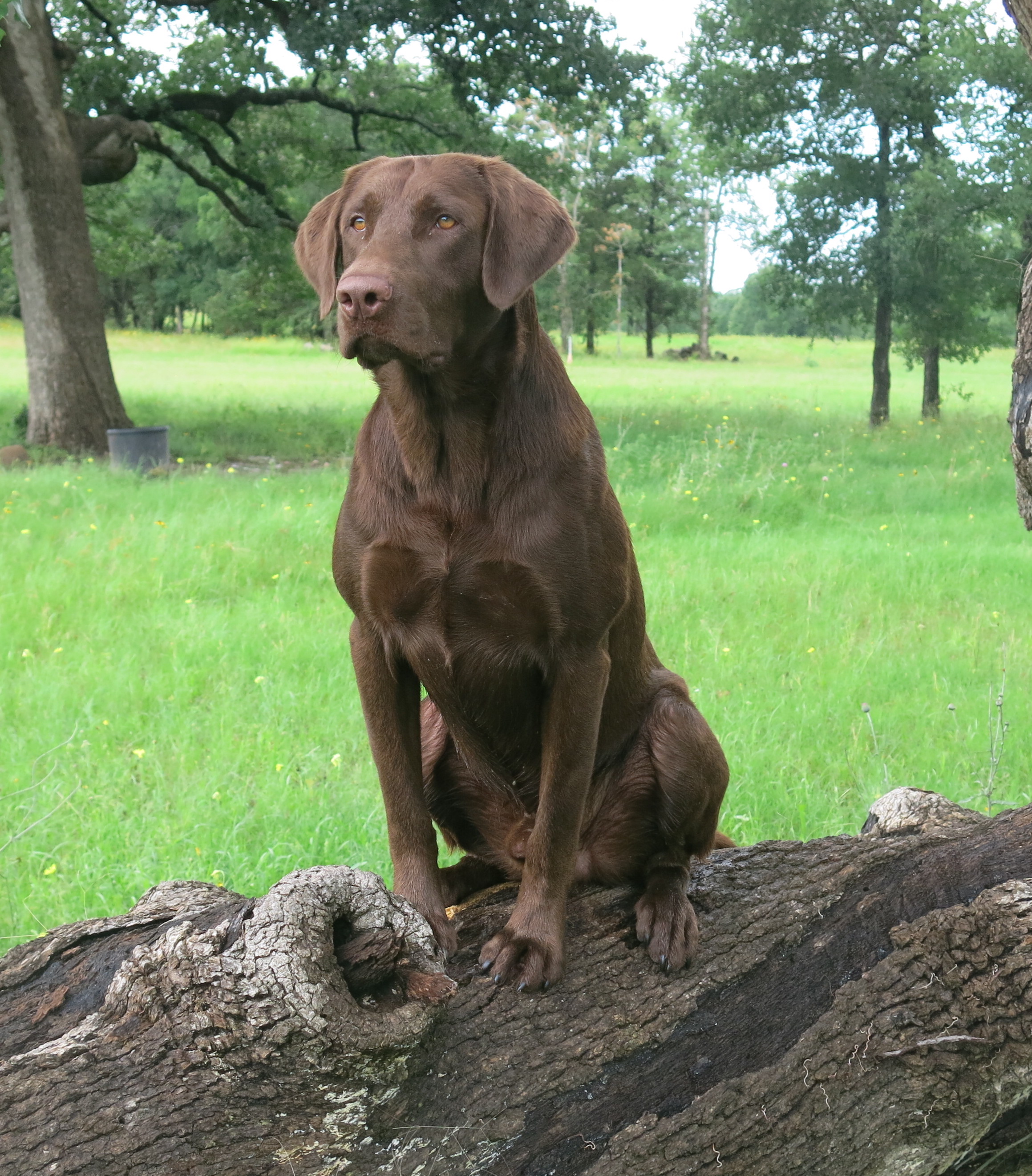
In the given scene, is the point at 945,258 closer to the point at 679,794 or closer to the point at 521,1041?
the point at 679,794

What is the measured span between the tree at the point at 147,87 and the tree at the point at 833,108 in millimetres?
4122

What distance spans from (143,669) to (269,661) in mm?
574

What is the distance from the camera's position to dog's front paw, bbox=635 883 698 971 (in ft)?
7.20

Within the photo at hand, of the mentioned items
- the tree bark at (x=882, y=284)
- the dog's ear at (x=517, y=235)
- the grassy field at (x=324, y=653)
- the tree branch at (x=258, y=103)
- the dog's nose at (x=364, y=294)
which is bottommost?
the grassy field at (x=324, y=653)

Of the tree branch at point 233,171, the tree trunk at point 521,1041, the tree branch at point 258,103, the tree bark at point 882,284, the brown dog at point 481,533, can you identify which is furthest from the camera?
the tree bark at point 882,284

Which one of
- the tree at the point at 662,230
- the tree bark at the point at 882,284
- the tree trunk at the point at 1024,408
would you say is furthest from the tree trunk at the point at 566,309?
the tree trunk at the point at 1024,408

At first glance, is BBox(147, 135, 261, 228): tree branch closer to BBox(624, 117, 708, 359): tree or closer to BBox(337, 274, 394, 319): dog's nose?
BBox(337, 274, 394, 319): dog's nose

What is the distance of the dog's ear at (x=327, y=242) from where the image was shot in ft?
7.86

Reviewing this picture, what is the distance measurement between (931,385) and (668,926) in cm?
1859

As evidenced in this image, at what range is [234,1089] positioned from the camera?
1.77 meters

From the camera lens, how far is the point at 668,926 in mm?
2240

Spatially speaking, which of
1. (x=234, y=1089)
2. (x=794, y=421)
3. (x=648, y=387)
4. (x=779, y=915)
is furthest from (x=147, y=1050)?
(x=648, y=387)

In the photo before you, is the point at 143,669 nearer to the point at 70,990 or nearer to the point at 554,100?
the point at 70,990

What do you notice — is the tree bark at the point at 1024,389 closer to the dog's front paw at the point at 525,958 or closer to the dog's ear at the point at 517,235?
the dog's ear at the point at 517,235
